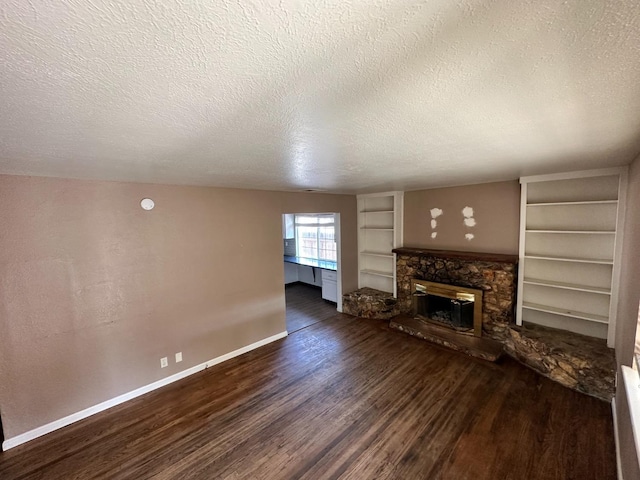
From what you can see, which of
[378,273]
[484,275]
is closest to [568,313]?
[484,275]

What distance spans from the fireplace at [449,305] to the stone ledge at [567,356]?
481 mm

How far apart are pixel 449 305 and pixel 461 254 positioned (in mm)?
987

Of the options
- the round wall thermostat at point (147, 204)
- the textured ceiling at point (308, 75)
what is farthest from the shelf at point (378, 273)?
the round wall thermostat at point (147, 204)

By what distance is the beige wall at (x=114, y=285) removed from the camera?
7.70 feet

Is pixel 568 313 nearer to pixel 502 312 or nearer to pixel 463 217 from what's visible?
pixel 502 312

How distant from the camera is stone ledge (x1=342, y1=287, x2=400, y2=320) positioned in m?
4.91

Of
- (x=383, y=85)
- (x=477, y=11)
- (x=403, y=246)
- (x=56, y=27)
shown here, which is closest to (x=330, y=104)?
(x=383, y=85)

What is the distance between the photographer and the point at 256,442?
230 centimetres

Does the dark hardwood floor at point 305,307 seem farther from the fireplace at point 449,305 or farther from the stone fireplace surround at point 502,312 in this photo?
the fireplace at point 449,305

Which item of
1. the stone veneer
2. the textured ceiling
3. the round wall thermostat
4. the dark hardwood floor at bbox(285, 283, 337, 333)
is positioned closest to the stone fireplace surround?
the stone veneer

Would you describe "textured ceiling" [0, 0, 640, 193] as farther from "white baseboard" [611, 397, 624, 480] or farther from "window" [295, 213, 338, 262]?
"window" [295, 213, 338, 262]

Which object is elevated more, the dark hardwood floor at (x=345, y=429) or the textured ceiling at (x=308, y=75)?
the textured ceiling at (x=308, y=75)

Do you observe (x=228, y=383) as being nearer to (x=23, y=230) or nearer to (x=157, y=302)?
(x=157, y=302)

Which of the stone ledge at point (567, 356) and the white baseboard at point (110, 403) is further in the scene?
the stone ledge at point (567, 356)
